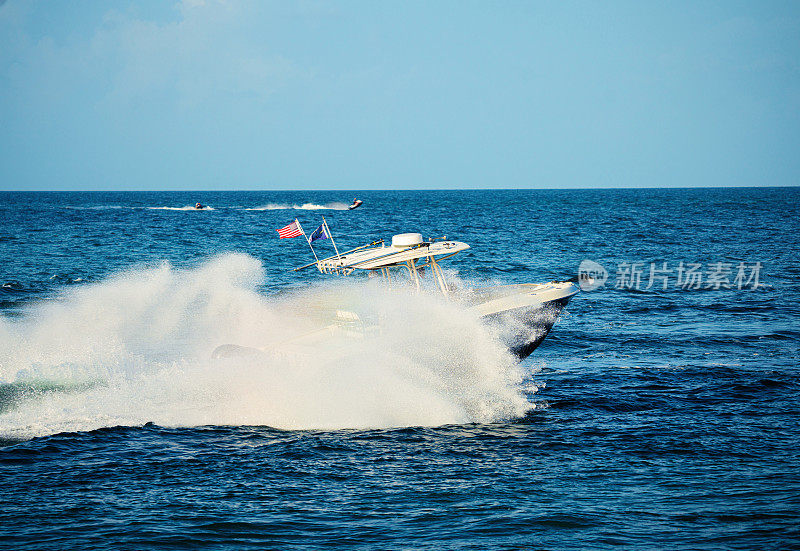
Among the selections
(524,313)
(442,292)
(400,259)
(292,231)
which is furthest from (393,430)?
(292,231)

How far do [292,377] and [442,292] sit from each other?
4.59 meters

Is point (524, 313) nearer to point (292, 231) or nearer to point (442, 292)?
point (442, 292)

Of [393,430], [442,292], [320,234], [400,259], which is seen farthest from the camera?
[320,234]

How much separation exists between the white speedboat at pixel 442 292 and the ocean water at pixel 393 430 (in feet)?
1.96

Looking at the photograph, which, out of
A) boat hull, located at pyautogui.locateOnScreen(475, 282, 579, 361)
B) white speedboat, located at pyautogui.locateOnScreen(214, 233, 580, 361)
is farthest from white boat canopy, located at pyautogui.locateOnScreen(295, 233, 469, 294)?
boat hull, located at pyautogui.locateOnScreen(475, 282, 579, 361)

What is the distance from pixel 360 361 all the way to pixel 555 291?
19.6 feet

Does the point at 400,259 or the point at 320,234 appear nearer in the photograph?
the point at 400,259

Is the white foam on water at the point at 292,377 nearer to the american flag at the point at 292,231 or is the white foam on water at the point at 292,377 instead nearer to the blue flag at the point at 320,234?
the blue flag at the point at 320,234

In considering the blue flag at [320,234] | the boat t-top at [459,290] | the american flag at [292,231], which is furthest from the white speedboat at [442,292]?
the american flag at [292,231]

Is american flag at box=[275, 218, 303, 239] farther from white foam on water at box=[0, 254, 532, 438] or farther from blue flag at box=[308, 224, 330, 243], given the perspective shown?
white foam on water at box=[0, 254, 532, 438]

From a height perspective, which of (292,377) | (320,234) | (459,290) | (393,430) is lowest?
(393,430)

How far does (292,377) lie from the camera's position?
15.6 meters

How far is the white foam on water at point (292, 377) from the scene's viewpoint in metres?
15.0

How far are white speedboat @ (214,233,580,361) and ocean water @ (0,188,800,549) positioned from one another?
60cm
